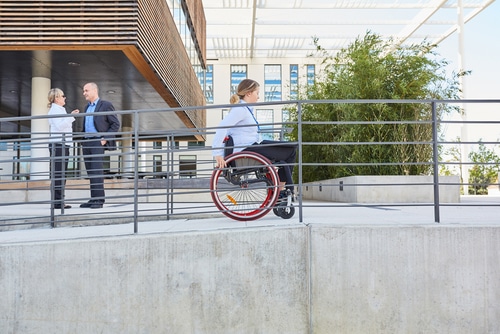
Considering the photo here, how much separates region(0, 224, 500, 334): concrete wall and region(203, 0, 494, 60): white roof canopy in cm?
2147

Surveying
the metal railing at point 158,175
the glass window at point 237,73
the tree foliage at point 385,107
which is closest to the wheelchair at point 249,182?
the metal railing at point 158,175

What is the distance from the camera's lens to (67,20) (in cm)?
942

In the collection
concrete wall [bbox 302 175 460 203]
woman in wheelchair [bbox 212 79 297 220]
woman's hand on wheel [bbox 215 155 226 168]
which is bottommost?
concrete wall [bbox 302 175 460 203]

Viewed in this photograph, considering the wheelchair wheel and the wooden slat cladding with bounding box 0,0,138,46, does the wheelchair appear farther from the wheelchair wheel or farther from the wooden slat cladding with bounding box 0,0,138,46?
the wooden slat cladding with bounding box 0,0,138,46

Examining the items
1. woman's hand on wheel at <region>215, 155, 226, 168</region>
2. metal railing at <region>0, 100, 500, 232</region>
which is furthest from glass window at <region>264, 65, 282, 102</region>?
woman's hand on wheel at <region>215, 155, 226, 168</region>

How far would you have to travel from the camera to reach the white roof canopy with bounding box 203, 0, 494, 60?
2383 cm

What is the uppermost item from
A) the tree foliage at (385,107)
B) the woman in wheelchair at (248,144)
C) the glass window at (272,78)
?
the glass window at (272,78)

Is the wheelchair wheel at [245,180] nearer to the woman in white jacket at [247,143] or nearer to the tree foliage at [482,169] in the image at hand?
the woman in white jacket at [247,143]

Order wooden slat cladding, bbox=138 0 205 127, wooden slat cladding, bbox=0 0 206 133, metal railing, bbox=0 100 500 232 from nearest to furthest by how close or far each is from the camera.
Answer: metal railing, bbox=0 100 500 232 → wooden slat cladding, bbox=0 0 206 133 → wooden slat cladding, bbox=138 0 205 127

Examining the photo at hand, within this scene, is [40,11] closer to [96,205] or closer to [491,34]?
[96,205]

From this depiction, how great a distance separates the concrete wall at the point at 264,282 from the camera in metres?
3.33

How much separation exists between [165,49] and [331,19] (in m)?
15.2

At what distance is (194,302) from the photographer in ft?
11.0

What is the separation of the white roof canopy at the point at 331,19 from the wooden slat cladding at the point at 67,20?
1495 cm
